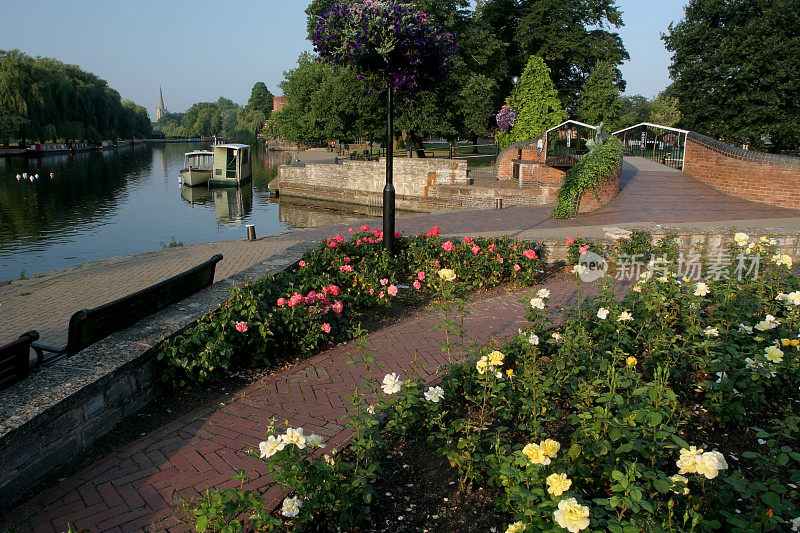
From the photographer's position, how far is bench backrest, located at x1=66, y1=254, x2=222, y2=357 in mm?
3318

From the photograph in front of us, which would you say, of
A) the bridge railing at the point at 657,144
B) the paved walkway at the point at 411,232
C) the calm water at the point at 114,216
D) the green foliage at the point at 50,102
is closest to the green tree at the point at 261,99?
the green foliage at the point at 50,102

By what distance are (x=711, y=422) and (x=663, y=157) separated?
835 inches

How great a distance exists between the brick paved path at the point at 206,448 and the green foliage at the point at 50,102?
49786 mm

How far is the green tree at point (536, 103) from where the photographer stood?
2598cm

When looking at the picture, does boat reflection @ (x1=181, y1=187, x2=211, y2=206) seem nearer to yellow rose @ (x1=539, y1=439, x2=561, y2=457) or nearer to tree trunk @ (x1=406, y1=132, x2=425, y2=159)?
tree trunk @ (x1=406, y1=132, x2=425, y2=159)

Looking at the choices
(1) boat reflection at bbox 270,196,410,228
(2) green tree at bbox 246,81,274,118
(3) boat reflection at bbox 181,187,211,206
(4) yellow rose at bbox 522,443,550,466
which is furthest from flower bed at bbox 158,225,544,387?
(2) green tree at bbox 246,81,274,118

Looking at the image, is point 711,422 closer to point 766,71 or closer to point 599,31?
point 766,71

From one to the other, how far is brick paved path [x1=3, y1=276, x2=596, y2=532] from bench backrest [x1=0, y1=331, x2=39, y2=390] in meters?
0.67

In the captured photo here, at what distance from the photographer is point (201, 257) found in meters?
10.0

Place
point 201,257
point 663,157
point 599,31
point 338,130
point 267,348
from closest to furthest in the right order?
point 267,348
point 201,257
point 663,157
point 338,130
point 599,31

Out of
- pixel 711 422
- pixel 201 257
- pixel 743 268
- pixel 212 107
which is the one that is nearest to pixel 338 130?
pixel 201 257

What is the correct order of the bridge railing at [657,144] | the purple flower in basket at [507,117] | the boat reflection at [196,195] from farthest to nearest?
the boat reflection at [196,195] < the purple flower in basket at [507,117] < the bridge railing at [657,144]

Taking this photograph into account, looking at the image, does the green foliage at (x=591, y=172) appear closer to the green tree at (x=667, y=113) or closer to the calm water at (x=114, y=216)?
the calm water at (x=114, y=216)

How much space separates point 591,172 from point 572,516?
10.4 meters
